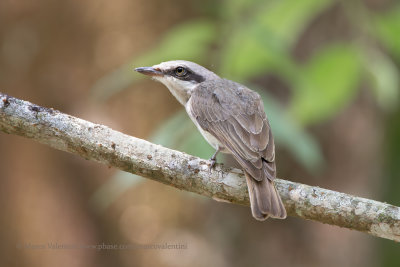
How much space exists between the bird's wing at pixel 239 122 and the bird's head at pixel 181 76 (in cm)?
16

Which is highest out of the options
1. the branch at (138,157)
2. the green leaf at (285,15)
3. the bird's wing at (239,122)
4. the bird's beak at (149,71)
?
the green leaf at (285,15)

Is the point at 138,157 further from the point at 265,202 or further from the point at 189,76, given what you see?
the point at 189,76

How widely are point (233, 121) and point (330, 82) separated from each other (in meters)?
0.81

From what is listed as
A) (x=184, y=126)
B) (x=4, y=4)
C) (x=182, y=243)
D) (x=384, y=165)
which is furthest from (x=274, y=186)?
(x=384, y=165)

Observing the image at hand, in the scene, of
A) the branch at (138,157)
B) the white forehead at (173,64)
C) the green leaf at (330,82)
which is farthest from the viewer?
the white forehead at (173,64)

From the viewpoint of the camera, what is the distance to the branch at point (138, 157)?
142 inches

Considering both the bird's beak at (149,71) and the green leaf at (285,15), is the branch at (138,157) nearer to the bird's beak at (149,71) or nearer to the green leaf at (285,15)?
the bird's beak at (149,71)

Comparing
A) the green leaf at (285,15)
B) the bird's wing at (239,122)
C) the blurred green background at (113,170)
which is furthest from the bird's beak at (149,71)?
the blurred green background at (113,170)

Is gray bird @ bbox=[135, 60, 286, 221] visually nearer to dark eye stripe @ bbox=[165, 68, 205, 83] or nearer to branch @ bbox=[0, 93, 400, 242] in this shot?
dark eye stripe @ bbox=[165, 68, 205, 83]

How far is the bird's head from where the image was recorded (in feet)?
16.5

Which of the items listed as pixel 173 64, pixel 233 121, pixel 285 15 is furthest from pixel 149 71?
pixel 285 15

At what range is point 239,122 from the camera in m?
4.55

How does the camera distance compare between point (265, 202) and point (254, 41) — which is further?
point (254, 41)

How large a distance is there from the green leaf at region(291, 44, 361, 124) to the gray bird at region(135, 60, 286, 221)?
1.32ft
